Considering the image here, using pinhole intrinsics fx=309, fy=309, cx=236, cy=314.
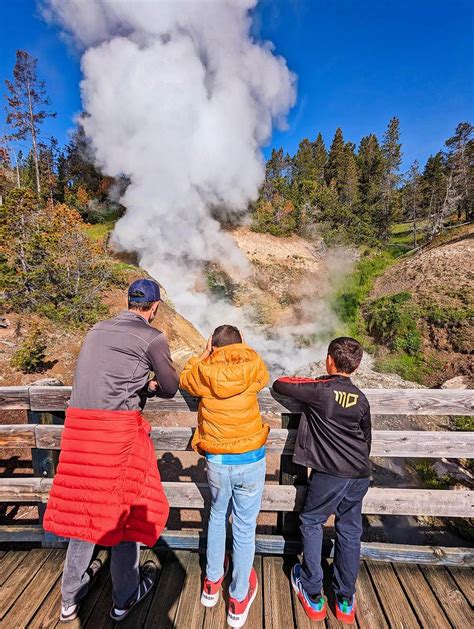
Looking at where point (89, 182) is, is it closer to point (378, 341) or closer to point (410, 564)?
point (378, 341)

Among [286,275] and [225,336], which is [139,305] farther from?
[286,275]

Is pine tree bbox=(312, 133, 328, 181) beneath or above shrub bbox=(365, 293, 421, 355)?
above

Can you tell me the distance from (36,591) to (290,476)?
6.73 ft

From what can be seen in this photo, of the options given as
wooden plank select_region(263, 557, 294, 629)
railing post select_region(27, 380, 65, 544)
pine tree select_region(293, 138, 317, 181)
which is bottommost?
wooden plank select_region(263, 557, 294, 629)

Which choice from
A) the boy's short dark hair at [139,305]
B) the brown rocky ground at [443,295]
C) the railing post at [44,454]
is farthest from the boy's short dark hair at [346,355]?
the brown rocky ground at [443,295]

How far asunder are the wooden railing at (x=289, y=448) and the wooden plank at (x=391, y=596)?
0.09 m

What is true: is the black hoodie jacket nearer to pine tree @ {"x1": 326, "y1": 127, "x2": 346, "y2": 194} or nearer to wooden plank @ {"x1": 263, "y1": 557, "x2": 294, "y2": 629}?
wooden plank @ {"x1": 263, "y1": 557, "x2": 294, "y2": 629}

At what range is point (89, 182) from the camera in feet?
107

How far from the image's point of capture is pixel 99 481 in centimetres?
183

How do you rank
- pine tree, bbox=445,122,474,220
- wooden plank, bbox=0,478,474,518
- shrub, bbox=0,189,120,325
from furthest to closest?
pine tree, bbox=445,122,474,220, shrub, bbox=0,189,120,325, wooden plank, bbox=0,478,474,518

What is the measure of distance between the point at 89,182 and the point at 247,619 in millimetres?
37662

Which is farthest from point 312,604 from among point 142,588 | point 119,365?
point 119,365

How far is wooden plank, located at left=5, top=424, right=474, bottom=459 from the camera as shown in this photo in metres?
2.35

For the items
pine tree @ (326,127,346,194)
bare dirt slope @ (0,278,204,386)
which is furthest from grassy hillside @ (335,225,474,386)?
pine tree @ (326,127,346,194)
